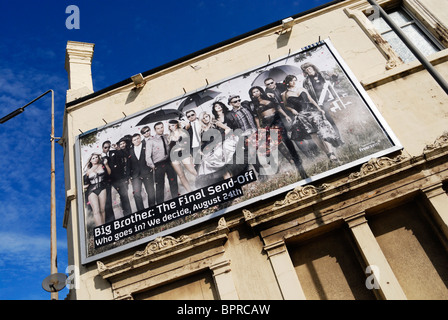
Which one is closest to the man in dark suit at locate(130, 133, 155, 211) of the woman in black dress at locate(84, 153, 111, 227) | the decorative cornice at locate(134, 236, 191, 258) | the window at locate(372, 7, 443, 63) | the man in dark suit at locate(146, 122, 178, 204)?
the man in dark suit at locate(146, 122, 178, 204)

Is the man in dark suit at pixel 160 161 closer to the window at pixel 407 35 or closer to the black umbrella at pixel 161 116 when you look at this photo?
the black umbrella at pixel 161 116

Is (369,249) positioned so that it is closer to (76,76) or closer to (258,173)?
(258,173)

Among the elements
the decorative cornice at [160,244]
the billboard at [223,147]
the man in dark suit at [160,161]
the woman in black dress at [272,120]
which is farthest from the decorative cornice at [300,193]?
the man in dark suit at [160,161]

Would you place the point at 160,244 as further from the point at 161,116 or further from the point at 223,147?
the point at 161,116

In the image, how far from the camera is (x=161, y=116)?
11.3 m

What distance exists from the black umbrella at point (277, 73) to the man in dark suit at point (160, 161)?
3236 millimetres

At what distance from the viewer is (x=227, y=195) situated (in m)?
9.22

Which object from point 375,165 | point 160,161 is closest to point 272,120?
point 375,165

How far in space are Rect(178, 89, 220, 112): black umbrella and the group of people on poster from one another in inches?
9.7

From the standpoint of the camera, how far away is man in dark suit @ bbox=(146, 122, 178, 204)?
9820 millimetres

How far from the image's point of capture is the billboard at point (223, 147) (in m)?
9.16

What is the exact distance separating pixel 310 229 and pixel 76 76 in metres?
10.9
